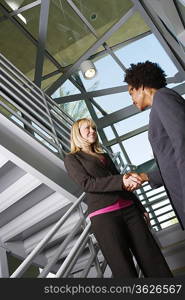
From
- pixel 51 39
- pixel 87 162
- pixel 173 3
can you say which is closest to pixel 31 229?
pixel 87 162

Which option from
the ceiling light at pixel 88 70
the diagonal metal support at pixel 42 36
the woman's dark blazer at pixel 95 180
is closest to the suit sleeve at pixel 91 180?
the woman's dark blazer at pixel 95 180

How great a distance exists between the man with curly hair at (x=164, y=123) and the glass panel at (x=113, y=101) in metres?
8.81

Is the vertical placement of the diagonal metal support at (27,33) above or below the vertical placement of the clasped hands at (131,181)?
above

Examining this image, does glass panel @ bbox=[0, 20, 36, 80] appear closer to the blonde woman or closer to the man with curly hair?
the blonde woman

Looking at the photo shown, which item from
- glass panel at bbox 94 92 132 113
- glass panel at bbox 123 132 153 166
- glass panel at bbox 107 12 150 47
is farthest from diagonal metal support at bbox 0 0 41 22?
glass panel at bbox 123 132 153 166

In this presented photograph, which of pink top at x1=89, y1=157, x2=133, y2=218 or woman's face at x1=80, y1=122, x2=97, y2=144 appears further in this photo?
woman's face at x1=80, y1=122, x2=97, y2=144

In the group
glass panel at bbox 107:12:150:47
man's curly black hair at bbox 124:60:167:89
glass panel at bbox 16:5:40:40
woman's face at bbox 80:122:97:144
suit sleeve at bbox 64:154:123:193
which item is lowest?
suit sleeve at bbox 64:154:123:193

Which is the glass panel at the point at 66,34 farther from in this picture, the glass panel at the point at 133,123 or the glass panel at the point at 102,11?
the glass panel at the point at 133,123

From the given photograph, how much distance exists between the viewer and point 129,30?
9477mm

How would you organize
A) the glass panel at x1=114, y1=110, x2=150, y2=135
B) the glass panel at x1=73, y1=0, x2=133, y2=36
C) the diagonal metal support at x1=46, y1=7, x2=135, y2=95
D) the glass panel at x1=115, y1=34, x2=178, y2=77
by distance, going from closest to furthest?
the glass panel at x1=73, y1=0, x2=133, y2=36, the diagonal metal support at x1=46, y1=7, x2=135, y2=95, the glass panel at x1=115, y1=34, x2=178, y2=77, the glass panel at x1=114, y1=110, x2=150, y2=135

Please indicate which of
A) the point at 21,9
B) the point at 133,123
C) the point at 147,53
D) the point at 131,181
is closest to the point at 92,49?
the point at 21,9

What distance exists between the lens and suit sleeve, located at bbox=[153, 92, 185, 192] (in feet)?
6.16

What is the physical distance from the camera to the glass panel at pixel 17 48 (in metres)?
8.88

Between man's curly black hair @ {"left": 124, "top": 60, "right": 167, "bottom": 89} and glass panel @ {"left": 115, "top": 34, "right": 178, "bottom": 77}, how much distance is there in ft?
25.1
